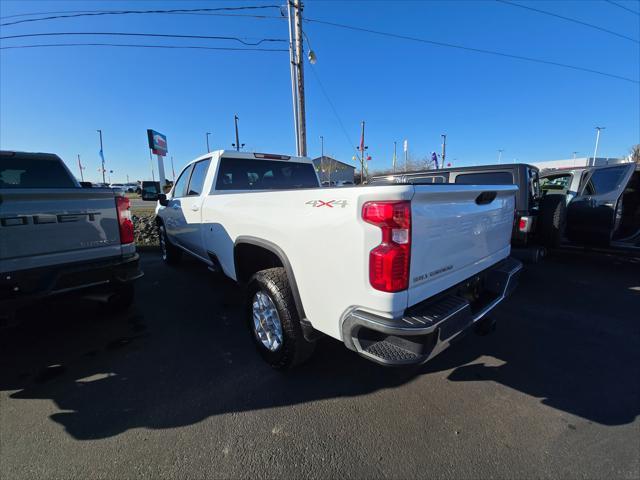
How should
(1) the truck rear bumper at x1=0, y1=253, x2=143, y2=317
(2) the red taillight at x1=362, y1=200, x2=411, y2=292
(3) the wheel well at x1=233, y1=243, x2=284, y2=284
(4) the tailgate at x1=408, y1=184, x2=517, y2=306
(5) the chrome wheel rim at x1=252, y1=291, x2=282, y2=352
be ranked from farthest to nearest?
(3) the wheel well at x1=233, y1=243, x2=284, y2=284, (5) the chrome wheel rim at x1=252, y1=291, x2=282, y2=352, (1) the truck rear bumper at x1=0, y1=253, x2=143, y2=317, (4) the tailgate at x1=408, y1=184, x2=517, y2=306, (2) the red taillight at x1=362, y1=200, x2=411, y2=292

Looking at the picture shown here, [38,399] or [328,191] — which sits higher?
[328,191]

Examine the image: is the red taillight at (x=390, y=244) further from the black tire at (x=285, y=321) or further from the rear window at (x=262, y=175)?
the rear window at (x=262, y=175)

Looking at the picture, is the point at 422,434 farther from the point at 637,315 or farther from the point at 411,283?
the point at 637,315

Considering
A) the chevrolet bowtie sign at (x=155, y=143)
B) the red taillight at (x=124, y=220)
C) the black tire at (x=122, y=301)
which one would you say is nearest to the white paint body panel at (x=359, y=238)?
the red taillight at (x=124, y=220)

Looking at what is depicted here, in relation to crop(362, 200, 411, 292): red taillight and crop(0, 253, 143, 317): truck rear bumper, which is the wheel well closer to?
crop(0, 253, 143, 317): truck rear bumper

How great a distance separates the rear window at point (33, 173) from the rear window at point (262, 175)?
7.84 feet

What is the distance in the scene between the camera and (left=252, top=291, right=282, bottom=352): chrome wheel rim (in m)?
2.56

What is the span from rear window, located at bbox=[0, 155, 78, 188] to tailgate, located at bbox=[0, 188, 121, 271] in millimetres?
1966

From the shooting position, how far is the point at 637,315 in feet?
12.0

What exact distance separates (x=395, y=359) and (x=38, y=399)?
2.82m

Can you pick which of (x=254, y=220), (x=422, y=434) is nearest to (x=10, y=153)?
(x=254, y=220)

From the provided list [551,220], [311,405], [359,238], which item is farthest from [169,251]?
[551,220]

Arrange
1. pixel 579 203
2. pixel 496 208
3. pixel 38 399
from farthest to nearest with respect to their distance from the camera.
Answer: pixel 579 203
pixel 496 208
pixel 38 399

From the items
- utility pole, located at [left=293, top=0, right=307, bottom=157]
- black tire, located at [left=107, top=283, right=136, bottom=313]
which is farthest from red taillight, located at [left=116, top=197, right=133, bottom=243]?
utility pole, located at [left=293, top=0, right=307, bottom=157]
